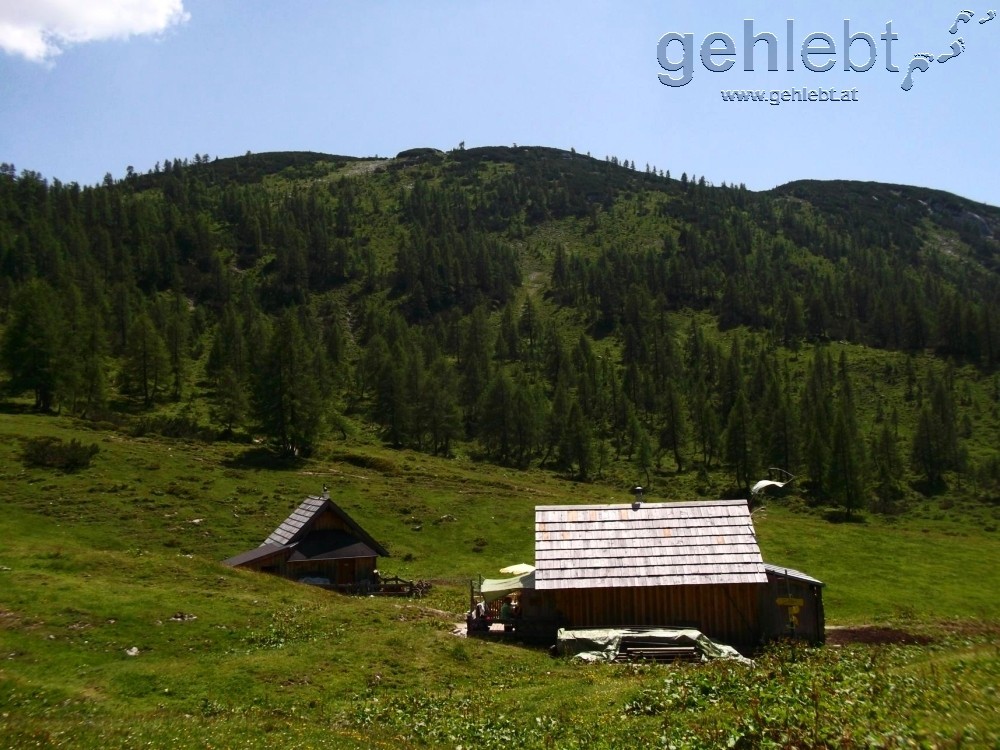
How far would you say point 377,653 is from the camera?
2458cm

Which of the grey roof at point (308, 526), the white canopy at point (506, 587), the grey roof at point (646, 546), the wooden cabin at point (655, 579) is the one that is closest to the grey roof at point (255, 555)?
the grey roof at point (308, 526)

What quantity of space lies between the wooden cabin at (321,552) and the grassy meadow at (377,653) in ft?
17.4

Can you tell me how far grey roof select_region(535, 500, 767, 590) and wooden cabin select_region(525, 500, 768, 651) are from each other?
0.05 m

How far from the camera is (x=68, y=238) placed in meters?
168

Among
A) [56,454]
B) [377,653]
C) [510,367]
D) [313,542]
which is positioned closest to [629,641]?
[377,653]

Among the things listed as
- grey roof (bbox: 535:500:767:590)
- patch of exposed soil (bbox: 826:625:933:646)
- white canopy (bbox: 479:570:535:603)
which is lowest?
patch of exposed soil (bbox: 826:625:933:646)

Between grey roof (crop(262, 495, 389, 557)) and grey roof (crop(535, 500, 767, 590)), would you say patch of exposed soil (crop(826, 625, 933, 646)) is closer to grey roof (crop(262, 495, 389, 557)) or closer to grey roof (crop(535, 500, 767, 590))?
grey roof (crop(535, 500, 767, 590))

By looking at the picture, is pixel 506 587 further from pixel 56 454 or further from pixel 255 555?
pixel 56 454

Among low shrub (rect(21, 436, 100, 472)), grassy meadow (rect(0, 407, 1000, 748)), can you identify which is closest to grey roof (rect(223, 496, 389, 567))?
grassy meadow (rect(0, 407, 1000, 748))

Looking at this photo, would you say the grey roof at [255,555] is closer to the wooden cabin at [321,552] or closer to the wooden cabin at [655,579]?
the wooden cabin at [321,552]

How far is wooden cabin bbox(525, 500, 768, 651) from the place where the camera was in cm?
3075

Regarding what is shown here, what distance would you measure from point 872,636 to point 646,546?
11.4 m

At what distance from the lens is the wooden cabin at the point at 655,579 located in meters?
30.8

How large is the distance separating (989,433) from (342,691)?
5420 inches
